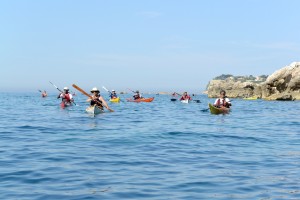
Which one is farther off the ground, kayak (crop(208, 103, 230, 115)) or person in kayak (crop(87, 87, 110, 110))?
person in kayak (crop(87, 87, 110, 110))

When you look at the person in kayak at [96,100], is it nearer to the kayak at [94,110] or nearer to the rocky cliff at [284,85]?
the kayak at [94,110]

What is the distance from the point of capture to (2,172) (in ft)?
28.9

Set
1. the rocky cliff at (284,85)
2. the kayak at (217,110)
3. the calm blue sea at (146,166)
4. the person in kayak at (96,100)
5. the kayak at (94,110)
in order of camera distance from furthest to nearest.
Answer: the rocky cliff at (284,85) < the kayak at (217,110) < the person in kayak at (96,100) < the kayak at (94,110) < the calm blue sea at (146,166)

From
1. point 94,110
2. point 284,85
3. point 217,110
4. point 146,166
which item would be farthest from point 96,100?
point 284,85

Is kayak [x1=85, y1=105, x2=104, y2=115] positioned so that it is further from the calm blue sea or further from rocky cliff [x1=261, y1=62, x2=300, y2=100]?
rocky cliff [x1=261, y1=62, x2=300, y2=100]

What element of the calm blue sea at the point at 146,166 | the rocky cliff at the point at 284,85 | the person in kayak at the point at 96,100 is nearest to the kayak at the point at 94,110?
the person in kayak at the point at 96,100

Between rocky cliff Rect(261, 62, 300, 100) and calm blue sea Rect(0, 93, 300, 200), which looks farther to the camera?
rocky cliff Rect(261, 62, 300, 100)

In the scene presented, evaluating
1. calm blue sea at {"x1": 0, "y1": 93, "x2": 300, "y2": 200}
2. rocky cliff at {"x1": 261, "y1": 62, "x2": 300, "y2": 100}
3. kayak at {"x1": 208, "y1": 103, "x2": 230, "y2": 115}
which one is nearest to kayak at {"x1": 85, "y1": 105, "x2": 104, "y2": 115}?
kayak at {"x1": 208, "y1": 103, "x2": 230, "y2": 115}

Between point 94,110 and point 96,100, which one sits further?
point 96,100

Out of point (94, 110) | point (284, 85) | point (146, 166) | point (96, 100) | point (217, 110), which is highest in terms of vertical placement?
point (284, 85)

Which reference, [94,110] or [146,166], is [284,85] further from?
[146,166]

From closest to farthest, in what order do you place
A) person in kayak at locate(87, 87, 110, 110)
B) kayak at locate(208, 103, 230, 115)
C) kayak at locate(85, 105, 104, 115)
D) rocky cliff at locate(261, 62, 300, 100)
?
kayak at locate(85, 105, 104, 115) → person in kayak at locate(87, 87, 110, 110) → kayak at locate(208, 103, 230, 115) → rocky cliff at locate(261, 62, 300, 100)

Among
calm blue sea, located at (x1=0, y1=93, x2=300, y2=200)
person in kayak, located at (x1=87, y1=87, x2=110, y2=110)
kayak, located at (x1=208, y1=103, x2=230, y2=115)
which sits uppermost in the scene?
person in kayak, located at (x1=87, y1=87, x2=110, y2=110)

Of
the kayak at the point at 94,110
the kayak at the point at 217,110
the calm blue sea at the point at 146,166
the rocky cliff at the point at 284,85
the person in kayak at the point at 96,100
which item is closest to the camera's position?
the calm blue sea at the point at 146,166
